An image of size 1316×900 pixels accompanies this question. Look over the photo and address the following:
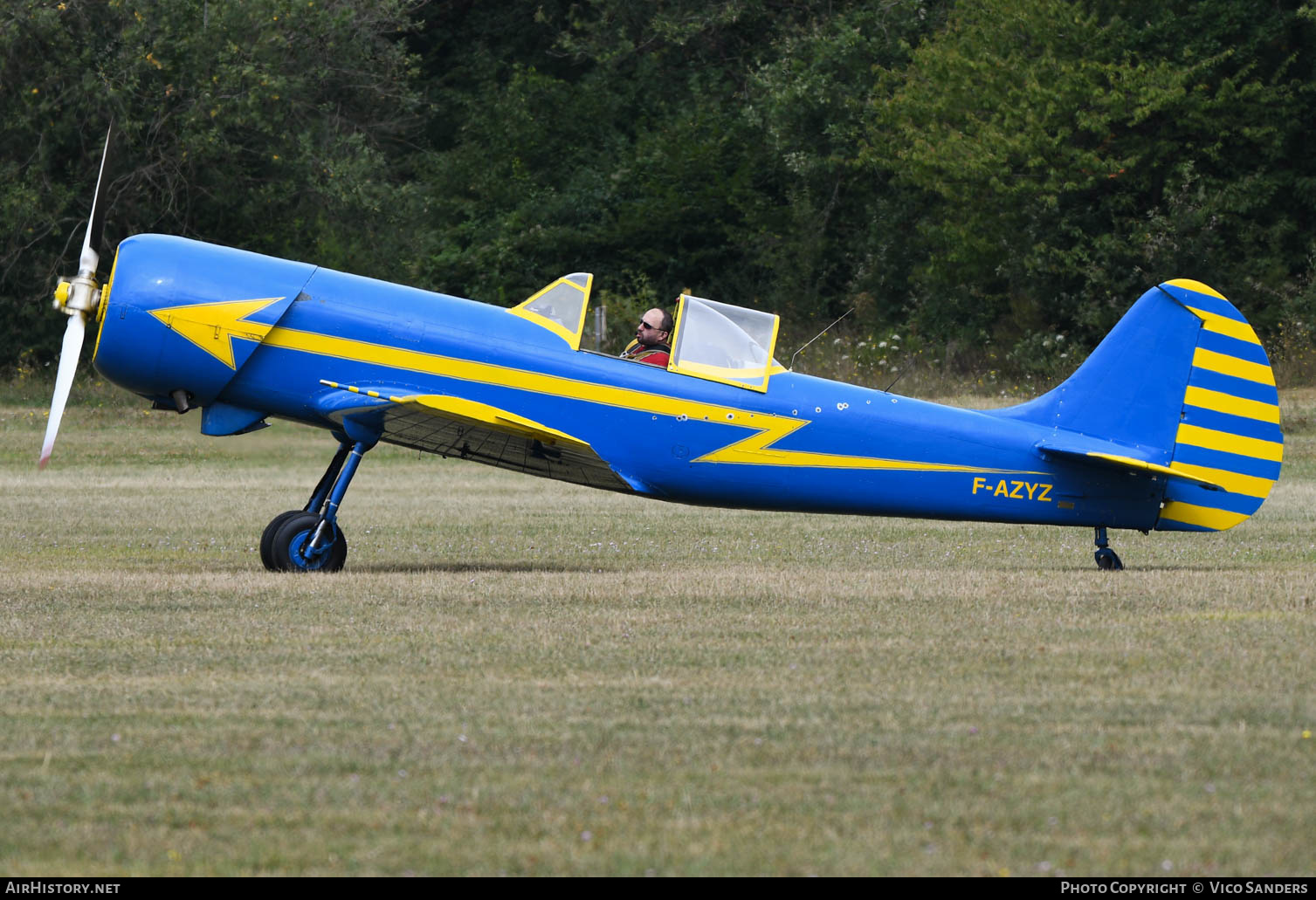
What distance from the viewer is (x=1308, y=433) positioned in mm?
25594

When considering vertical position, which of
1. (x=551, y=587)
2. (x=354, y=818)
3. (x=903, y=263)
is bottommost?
(x=903, y=263)

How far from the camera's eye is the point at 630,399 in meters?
11.2

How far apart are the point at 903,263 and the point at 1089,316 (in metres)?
6.73

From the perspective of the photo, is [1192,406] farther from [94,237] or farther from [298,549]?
[94,237]

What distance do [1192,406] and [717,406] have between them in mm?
3237

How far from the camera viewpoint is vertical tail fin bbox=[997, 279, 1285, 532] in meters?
11.2

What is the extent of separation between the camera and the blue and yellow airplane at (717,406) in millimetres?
11086

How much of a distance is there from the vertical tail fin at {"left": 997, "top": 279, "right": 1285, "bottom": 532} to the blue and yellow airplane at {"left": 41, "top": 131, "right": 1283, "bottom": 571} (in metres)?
0.01

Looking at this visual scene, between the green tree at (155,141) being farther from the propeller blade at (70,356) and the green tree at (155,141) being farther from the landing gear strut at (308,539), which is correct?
the landing gear strut at (308,539)

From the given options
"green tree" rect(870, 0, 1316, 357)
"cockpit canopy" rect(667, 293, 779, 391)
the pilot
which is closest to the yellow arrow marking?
the pilot

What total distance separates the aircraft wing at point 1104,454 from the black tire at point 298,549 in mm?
4889

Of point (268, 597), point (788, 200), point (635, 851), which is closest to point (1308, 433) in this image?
point (788, 200)

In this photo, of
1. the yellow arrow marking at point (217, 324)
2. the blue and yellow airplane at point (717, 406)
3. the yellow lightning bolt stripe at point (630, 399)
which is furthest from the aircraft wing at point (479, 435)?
the yellow arrow marking at point (217, 324)
